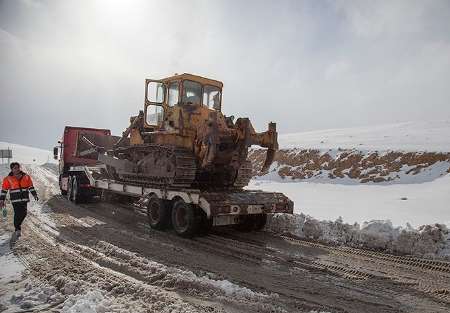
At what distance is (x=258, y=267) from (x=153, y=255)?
6.76 ft

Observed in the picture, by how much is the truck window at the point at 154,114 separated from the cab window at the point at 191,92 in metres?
0.82

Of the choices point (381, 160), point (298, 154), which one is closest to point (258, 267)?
point (381, 160)

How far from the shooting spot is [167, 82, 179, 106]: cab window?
33.7 feet

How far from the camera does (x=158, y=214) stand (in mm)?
9852

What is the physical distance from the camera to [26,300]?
5.08m

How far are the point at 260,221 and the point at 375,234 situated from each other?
285 cm

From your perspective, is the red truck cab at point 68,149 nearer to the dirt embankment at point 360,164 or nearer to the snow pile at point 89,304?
the snow pile at point 89,304

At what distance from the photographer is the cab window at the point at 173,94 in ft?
33.7

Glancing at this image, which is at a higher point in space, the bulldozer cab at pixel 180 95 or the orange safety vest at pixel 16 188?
the bulldozer cab at pixel 180 95

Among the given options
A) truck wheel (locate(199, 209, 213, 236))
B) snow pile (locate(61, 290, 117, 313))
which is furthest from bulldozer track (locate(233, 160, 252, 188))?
snow pile (locate(61, 290, 117, 313))

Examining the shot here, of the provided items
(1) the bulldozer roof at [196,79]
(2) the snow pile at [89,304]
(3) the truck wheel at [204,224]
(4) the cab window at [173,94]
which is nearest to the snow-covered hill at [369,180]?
(3) the truck wheel at [204,224]

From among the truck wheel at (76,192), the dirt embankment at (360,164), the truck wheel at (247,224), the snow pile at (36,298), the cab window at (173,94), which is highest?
the cab window at (173,94)

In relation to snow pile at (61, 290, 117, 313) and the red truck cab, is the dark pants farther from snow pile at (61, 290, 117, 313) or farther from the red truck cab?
the red truck cab

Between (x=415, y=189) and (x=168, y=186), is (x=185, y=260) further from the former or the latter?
(x=415, y=189)
